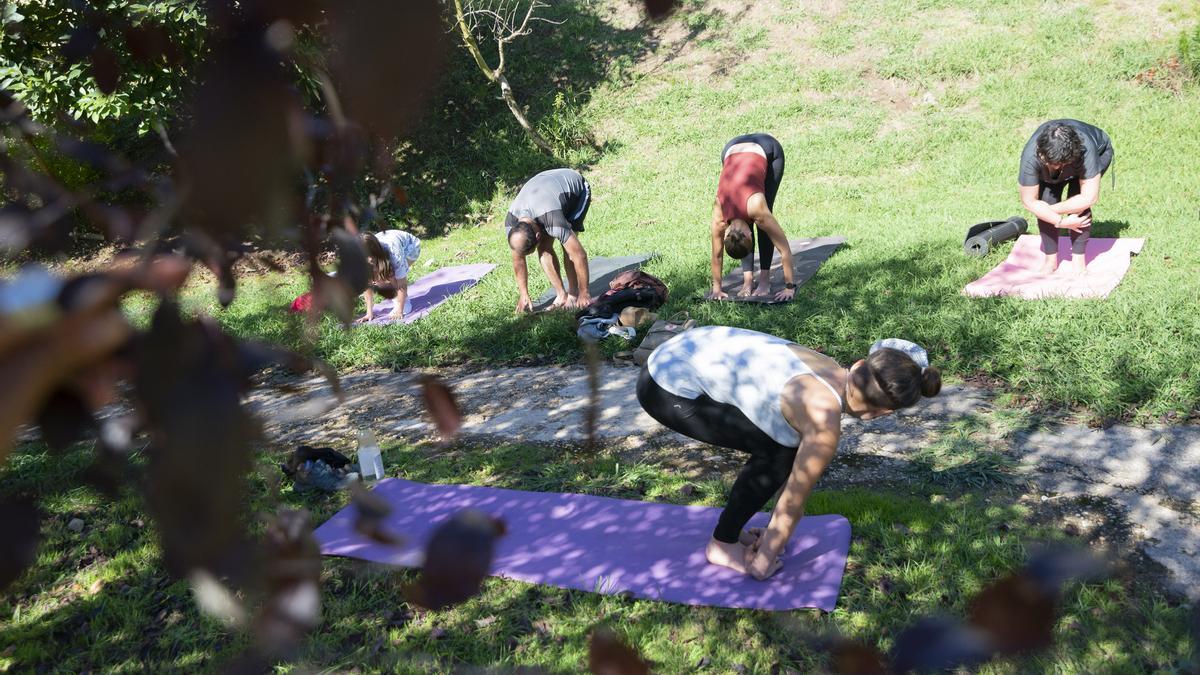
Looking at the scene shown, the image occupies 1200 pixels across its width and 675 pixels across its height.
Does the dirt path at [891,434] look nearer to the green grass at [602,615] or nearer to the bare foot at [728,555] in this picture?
the green grass at [602,615]

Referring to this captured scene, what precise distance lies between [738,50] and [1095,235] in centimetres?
872

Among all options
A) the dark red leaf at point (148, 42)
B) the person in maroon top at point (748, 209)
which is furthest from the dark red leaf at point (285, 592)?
the person in maroon top at point (748, 209)

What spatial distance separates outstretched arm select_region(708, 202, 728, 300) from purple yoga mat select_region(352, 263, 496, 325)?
8.17ft

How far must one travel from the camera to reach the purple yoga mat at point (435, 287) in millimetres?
7433

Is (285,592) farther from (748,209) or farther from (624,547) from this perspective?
(748,209)

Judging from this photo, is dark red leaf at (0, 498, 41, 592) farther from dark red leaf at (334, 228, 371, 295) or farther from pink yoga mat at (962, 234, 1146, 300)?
pink yoga mat at (962, 234, 1146, 300)

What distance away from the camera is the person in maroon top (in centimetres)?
603

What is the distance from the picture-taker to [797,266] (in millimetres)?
7270

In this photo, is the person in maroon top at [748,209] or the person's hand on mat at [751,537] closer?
the person's hand on mat at [751,537]

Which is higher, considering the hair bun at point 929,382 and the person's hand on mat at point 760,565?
the hair bun at point 929,382

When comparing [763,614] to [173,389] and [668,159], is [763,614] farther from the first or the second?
[668,159]

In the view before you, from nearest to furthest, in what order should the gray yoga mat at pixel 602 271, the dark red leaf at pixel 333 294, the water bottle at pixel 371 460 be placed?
the dark red leaf at pixel 333 294, the water bottle at pixel 371 460, the gray yoga mat at pixel 602 271

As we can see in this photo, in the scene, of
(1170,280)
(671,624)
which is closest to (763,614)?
(671,624)

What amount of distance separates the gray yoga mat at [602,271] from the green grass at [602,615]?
364 cm
